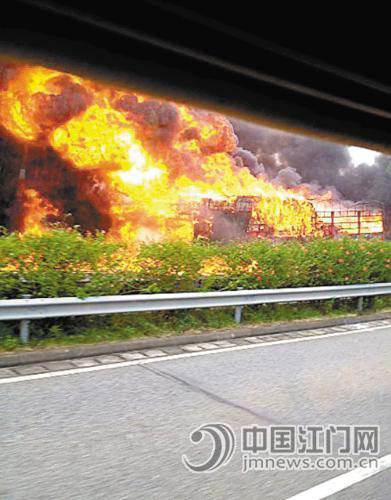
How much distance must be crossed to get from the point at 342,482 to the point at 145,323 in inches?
182

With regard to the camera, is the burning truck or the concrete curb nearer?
the concrete curb

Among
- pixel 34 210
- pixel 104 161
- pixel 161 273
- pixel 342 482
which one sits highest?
pixel 104 161

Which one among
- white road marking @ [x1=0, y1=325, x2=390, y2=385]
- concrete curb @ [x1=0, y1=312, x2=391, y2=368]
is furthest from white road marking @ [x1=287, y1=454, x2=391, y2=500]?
concrete curb @ [x1=0, y1=312, x2=391, y2=368]

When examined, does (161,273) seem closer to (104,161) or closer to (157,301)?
(157,301)

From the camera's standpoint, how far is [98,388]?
5.25 m

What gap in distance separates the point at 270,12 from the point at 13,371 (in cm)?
526

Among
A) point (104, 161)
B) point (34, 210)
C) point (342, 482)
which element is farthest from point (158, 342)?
point (34, 210)

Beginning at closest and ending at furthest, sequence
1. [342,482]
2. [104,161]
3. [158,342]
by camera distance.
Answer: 1. [342,482]
2. [158,342]
3. [104,161]

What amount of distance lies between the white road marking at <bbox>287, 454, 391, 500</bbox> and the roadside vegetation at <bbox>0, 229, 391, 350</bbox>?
13.4 feet

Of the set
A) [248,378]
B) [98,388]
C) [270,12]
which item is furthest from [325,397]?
[270,12]

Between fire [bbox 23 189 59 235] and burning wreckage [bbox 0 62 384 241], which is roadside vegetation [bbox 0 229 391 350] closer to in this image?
burning wreckage [bbox 0 62 384 241]

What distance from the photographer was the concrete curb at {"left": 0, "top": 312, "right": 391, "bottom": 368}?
609cm

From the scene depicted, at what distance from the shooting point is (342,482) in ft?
11.3

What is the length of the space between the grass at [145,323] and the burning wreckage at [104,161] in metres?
9.58
